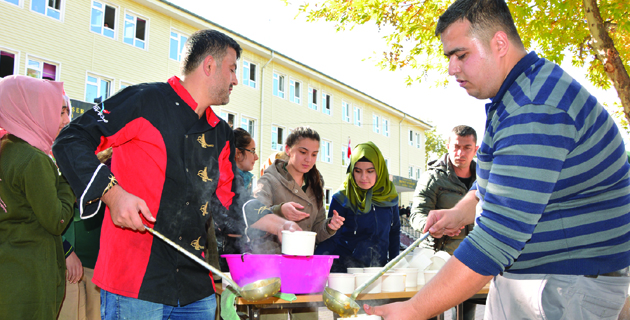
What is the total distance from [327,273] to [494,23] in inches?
77.6

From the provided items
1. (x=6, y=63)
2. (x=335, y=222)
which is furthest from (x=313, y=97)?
(x=335, y=222)

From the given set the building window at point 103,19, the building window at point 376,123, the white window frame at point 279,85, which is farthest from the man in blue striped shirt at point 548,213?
the building window at point 376,123

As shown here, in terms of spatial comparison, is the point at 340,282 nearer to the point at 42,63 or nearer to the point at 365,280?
the point at 365,280

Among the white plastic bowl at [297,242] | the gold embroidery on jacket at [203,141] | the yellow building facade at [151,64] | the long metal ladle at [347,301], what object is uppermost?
the yellow building facade at [151,64]

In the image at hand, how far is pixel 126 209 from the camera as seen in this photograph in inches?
70.9

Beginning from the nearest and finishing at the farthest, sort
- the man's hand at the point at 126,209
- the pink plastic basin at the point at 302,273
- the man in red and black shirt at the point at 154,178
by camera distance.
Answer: the man's hand at the point at 126,209
the man in red and black shirt at the point at 154,178
the pink plastic basin at the point at 302,273

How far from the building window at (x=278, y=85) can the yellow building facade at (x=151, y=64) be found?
1.8 inches

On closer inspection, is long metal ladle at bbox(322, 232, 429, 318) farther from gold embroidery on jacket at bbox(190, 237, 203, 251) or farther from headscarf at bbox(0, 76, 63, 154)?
headscarf at bbox(0, 76, 63, 154)

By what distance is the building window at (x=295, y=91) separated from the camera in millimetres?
20281

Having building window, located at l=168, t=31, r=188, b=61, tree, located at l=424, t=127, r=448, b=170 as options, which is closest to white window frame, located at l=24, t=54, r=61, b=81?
building window, located at l=168, t=31, r=188, b=61

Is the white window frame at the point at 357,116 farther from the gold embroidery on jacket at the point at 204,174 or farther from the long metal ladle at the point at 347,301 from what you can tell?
the long metal ladle at the point at 347,301

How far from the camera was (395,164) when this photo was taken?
2917 centimetres

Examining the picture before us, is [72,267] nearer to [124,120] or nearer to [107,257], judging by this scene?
[107,257]

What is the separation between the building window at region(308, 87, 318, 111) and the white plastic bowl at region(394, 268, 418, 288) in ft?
60.6
